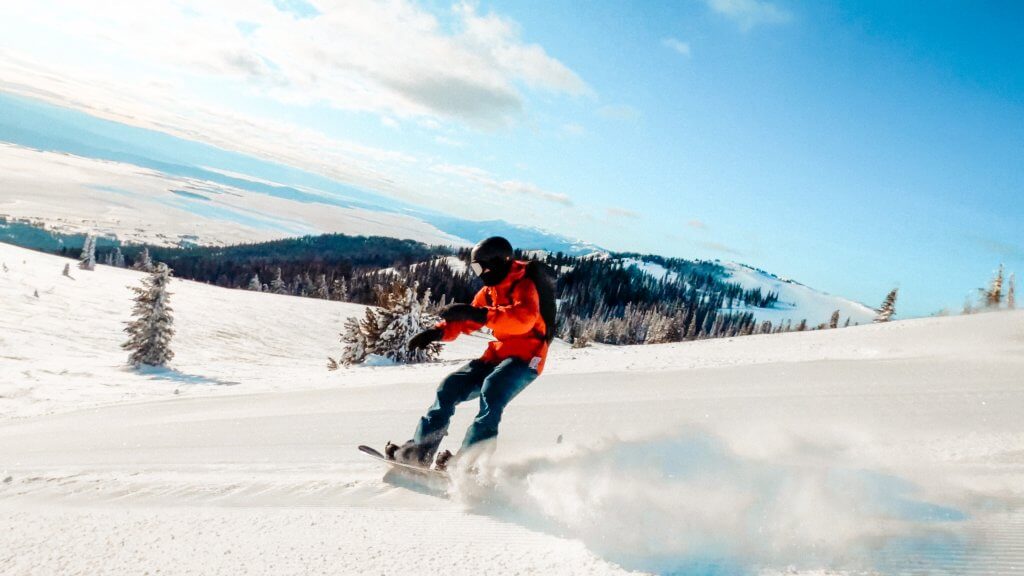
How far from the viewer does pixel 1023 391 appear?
7.25 m

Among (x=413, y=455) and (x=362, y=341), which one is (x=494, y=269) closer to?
(x=413, y=455)

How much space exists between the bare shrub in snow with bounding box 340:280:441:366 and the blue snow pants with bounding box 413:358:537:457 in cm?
1758

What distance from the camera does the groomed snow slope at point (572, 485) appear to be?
2992 mm

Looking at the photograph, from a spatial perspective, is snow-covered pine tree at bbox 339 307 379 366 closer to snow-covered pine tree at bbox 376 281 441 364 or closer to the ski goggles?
snow-covered pine tree at bbox 376 281 441 364

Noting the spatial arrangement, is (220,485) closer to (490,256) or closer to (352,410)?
(490,256)

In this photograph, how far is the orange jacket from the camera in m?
4.27

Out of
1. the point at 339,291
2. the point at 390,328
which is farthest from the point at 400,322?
the point at 339,291

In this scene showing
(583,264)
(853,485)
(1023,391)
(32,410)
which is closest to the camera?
(853,485)

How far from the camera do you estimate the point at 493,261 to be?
4.33 meters

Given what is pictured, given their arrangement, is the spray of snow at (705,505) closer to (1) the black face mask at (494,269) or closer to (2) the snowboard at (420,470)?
(2) the snowboard at (420,470)

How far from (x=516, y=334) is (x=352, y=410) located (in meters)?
4.71

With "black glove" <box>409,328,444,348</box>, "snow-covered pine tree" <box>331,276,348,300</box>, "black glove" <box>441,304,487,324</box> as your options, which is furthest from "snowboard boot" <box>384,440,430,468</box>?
"snow-covered pine tree" <box>331,276,348,300</box>

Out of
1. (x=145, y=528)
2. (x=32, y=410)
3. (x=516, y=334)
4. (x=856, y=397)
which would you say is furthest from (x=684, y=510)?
(x=32, y=410)

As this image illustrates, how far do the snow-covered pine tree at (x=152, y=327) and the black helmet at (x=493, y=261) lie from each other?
19.3 m
